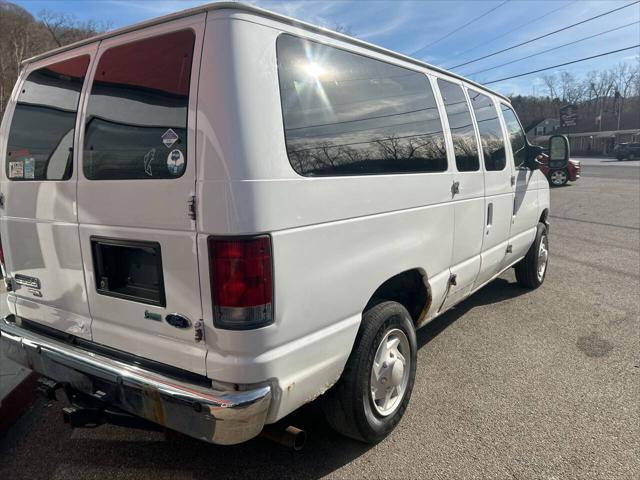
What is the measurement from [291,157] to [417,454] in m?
1.95

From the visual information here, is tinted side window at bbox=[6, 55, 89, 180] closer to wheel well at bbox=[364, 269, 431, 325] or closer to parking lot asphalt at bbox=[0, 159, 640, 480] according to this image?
parking lot asphalt at bbox=[0, 159, 640, 480]

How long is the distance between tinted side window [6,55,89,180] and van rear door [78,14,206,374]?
192mm

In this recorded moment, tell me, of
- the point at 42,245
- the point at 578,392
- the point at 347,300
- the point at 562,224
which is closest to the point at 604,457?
the point at 578,392

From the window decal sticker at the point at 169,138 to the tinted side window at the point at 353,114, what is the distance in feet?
1.68

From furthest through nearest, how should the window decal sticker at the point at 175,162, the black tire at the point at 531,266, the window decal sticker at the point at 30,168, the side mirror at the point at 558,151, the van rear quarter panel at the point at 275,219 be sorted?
the black tire at the point at 531,266, the side mirror at the point at 558,151, the window decal sticker at the point at 30,168, the window decal sticker at the point at 175,162, the van rear quarter panel at the point at 275,219

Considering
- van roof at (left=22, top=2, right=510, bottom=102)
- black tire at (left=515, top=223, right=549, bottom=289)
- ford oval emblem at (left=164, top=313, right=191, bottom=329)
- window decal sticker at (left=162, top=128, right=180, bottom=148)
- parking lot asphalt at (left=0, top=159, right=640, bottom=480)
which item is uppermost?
van roof at (left=22, top=2, right=510, bottom=102)

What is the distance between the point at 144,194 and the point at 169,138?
11.6 inches

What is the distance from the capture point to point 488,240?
14.1ft

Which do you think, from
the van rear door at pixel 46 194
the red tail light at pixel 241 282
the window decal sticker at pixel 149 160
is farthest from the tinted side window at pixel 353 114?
the van rear door at pixel 46 194

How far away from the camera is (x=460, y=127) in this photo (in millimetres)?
3777

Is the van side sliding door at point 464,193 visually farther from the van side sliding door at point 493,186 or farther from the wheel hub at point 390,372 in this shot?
the wheel hub at point 390,372

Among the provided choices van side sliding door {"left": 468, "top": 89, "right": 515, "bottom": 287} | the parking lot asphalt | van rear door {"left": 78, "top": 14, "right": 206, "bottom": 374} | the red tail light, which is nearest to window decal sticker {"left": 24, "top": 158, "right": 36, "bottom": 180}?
van rear door {"left": 78, "top": 14, "right": 206, "bottom": 374}

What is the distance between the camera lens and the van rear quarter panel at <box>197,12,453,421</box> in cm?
196

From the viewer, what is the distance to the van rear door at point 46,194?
8.54ft
